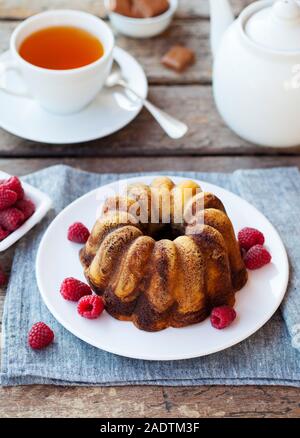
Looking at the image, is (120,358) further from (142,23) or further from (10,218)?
(142,23)

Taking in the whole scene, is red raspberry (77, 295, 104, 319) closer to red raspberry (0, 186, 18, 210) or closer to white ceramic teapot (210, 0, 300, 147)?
red raspberry (0, 186, 18, 210)

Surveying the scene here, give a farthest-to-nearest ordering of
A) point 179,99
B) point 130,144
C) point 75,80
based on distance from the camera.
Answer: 1. point 179,99
2. point 130,144
3. point 75,80

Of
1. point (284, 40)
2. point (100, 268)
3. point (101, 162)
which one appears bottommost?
point (101, 162)

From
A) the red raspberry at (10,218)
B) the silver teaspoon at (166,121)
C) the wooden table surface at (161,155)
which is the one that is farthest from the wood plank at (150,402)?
the silver teaspoon at (166,121)

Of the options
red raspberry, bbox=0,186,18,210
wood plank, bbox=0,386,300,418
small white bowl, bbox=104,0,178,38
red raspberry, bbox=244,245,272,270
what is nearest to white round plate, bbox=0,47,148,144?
small white bowl, bbox=104,0,178,38

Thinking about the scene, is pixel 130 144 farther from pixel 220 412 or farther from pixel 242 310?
pixel 220 412

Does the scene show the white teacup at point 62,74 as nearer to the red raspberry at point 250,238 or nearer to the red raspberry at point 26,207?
the red raspberry at point 26,207
